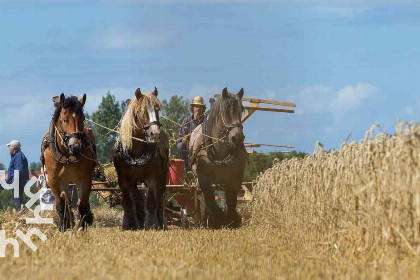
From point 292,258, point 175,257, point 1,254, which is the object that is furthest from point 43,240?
point 292,258

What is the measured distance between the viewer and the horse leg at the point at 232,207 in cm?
1631

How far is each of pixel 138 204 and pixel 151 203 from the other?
43cm

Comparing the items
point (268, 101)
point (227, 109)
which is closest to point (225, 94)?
point (227, 109)

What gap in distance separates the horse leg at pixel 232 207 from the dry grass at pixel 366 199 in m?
3.87

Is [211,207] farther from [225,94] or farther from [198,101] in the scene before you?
[198,101]

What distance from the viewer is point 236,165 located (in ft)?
52.4

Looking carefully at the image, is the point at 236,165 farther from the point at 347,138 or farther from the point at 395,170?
the point at 395,170

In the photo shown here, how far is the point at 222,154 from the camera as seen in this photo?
51.9 ft

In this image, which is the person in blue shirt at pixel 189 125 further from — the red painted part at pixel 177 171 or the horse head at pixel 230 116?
the horse head at pixel 230 116

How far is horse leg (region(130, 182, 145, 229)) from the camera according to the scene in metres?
15.7

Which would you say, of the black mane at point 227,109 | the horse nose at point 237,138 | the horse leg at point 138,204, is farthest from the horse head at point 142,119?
the horse nose at point 237,138

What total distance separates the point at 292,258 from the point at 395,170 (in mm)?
1834

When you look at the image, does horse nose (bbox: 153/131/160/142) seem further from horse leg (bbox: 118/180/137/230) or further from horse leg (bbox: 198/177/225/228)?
horse leg (bbox: 198/177/225/228)

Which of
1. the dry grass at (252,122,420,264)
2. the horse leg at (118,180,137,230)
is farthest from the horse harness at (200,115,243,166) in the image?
the dry grass at (252,122,420,264)
